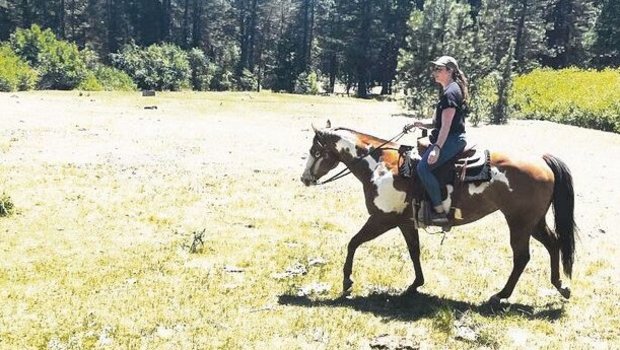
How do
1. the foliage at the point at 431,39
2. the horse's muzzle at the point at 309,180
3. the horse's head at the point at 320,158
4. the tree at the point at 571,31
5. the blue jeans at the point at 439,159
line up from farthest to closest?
1. the tree at the point at 571,31
2. the foliage at the point at 431,39
3. the horse's muzzle at the point at 309,180
4. the horse's head at the point at 320,158
5. the blue jeans at the point at 439,159

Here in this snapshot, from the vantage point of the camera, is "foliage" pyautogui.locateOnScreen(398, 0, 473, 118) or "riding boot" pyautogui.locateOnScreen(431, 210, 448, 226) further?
"foliage" pyautogui.locateOnScreen(398, 0, 473, 118)

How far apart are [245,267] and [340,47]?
261 feet

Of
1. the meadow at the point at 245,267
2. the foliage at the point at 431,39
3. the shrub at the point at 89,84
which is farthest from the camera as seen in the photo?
the shrub at the point at 89,84

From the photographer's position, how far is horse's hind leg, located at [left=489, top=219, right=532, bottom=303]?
30.5 ft

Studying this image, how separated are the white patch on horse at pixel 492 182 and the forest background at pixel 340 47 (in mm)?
32408

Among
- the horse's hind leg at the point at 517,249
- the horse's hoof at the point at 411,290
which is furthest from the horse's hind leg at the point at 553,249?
the horse's hoof at the point at 411,290

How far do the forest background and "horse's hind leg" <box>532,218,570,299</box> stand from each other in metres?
31.4

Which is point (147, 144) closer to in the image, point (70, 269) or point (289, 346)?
point (70, 269)

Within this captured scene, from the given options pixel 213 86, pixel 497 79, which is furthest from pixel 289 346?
pixel 213 86

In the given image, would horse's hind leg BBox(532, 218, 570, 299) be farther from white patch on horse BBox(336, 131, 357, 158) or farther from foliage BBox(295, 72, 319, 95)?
foliage BBox(295, 72, 319, 95)

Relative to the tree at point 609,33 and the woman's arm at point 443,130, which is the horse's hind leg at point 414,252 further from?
the tree at point 609,33

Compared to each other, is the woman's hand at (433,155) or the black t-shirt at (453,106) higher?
the black t-shirt at (453,106)

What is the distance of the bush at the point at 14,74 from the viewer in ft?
165

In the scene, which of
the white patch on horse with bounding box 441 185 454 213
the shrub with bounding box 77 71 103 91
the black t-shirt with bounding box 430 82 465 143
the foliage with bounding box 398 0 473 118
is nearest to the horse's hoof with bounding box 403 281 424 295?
the white patch on horse with bounding box 441 185 454 213
